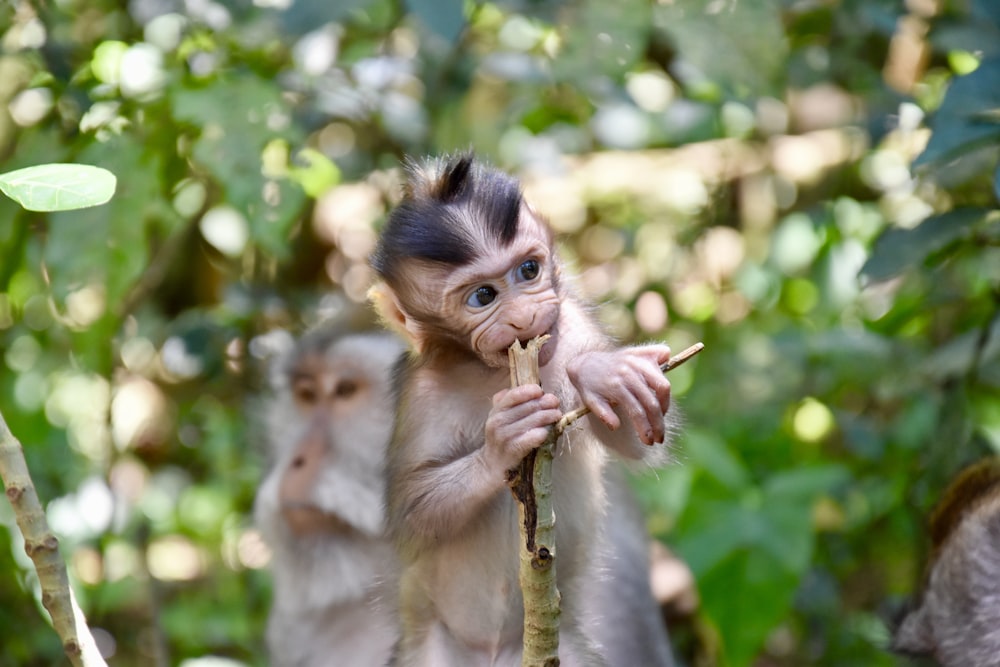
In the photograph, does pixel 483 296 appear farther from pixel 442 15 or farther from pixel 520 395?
pixel 442 15

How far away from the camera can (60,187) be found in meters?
1.97

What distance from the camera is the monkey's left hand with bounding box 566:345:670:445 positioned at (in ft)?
7.42

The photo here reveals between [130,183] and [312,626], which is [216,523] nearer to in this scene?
[312,626]

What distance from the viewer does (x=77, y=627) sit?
2078mm

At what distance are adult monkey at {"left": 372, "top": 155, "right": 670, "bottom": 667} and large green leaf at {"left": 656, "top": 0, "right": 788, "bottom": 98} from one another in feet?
3.57

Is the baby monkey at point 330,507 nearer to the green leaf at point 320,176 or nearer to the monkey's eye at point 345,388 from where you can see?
the monkey's eye at point 345,388

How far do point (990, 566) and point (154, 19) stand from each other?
3168 millimetres

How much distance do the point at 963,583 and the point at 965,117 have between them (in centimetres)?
114

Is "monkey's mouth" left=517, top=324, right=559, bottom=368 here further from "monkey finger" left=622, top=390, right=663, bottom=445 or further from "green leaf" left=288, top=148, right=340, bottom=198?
"green leaf" left=288, top=148, right=340, bottom=198

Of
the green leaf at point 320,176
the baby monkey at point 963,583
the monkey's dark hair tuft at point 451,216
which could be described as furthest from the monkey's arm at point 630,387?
the green leaf at point 320,176

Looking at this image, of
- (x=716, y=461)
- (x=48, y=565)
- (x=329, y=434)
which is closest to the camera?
(x=48, y=565)

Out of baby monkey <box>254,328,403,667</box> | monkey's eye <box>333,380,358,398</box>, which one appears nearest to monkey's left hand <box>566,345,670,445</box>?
baby monkey <box>254,328,403,667</box>

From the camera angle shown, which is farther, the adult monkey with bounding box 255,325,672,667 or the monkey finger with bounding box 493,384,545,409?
the adult monkey with bounding box 255,325,672,667

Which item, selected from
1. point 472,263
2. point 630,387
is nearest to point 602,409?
point 630,387
